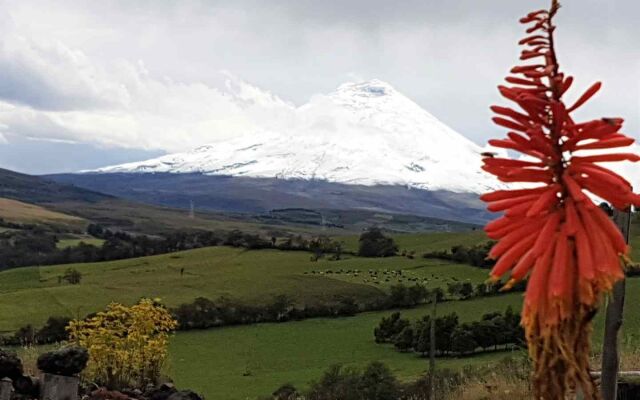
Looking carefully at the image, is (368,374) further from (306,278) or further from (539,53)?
(306,278)

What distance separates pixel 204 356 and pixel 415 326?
362 inches

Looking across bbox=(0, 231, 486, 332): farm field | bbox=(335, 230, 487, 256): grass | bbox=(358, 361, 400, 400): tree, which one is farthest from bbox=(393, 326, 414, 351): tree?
bbox=(335, 230, 487, 256): grass

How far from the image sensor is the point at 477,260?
50.3 m

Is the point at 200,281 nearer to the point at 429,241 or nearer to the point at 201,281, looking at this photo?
the point at 201,281

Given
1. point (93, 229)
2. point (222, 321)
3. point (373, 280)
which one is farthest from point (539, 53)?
point (93, 229)

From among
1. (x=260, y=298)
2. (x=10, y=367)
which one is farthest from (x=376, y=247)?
(x=10, y=367)

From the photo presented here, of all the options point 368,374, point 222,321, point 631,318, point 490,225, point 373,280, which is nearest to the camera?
point 490,225

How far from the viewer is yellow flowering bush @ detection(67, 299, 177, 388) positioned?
45.1 feet

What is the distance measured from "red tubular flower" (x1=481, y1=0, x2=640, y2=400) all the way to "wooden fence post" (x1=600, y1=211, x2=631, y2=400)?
2.70 metres

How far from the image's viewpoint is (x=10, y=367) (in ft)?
37.4

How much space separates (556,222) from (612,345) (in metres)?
3.03

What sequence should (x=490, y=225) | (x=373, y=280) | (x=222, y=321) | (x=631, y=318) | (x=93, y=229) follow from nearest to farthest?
(x=490, y=225) → (x=631, y=318) → (x=222, y=321) → (x=373, y=280) → (x=93, y=229)

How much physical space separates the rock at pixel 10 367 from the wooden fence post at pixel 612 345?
9.23 metres

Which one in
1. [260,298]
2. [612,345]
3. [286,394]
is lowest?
[260,298]
